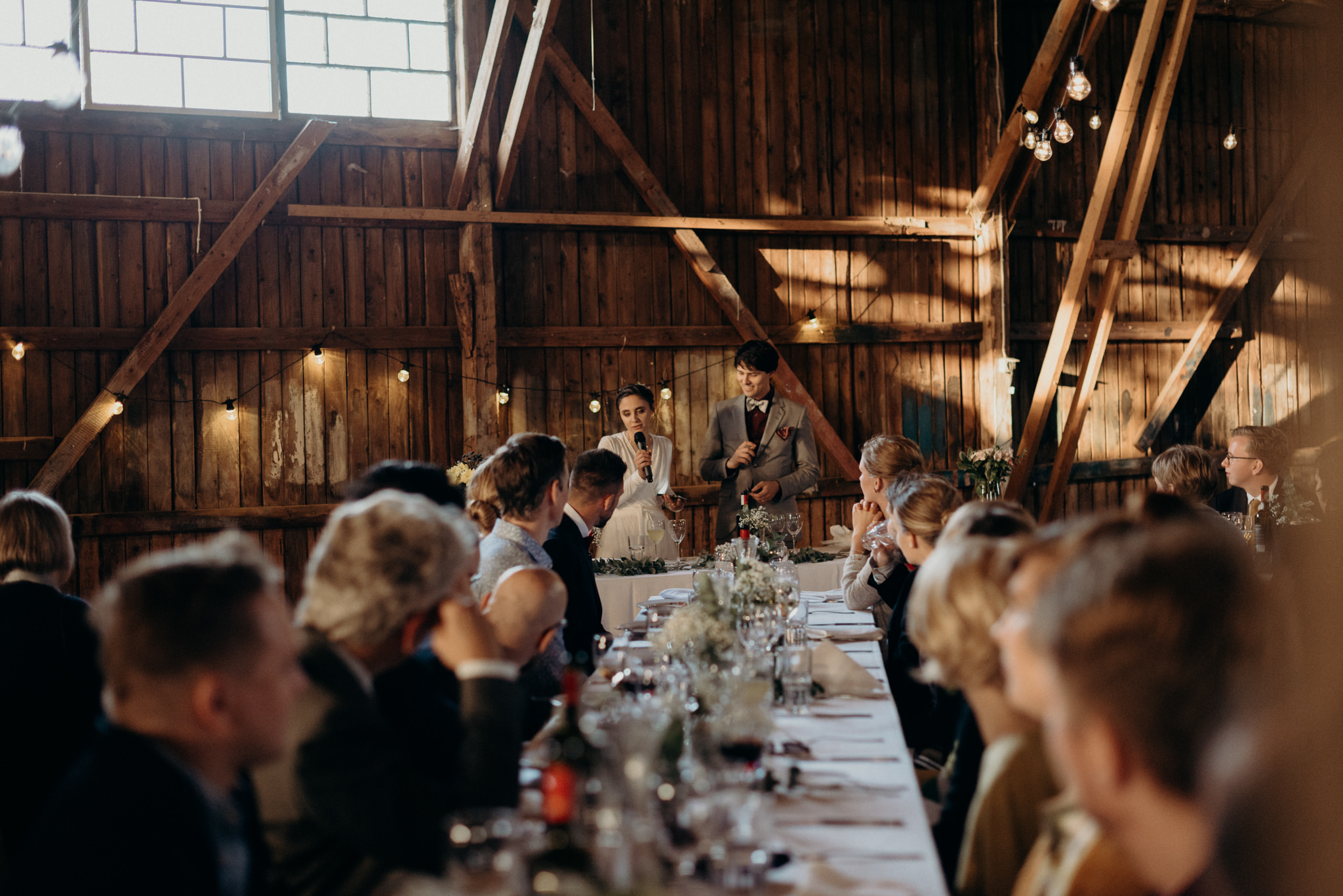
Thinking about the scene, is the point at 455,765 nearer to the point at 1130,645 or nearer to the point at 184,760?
the point at 184,760

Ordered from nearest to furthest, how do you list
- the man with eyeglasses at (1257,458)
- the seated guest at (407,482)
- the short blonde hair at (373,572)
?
1. the short blonde hair at (373,572)
2. the seated guest at (407,482)
3. the man with eyeglasses at (1257,458)

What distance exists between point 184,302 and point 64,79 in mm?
1944

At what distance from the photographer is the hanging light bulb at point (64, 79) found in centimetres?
476

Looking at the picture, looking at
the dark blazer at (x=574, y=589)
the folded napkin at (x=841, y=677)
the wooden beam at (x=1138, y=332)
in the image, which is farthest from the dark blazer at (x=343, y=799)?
the wooden beam at (x=1138, y=332)

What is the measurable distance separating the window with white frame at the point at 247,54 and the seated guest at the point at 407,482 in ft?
18.0

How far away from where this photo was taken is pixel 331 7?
728 centimetres

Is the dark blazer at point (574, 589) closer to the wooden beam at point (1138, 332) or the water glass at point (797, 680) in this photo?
the water glass at point (797, 680)

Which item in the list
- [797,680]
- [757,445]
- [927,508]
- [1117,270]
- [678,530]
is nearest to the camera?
[797,680]

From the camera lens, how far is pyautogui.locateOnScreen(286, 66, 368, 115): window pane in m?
7.20

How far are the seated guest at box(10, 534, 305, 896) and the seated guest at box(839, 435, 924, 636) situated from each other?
9.11 ft

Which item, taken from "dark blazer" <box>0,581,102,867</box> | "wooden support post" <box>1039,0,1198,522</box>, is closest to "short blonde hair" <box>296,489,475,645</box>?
"dark blazer" <box>0,581,102,867</box>

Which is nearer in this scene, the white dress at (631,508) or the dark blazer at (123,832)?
the dark blazer at (123,832)

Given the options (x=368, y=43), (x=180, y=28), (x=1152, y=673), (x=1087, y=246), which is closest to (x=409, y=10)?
(x=368, y=43)

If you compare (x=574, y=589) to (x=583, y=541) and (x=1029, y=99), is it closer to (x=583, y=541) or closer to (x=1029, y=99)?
(x=583, y=541)
